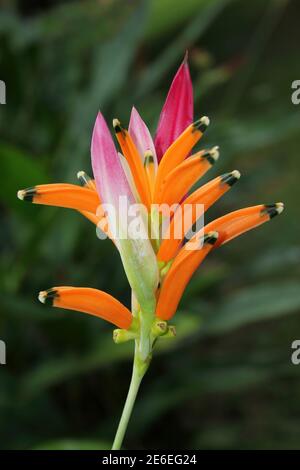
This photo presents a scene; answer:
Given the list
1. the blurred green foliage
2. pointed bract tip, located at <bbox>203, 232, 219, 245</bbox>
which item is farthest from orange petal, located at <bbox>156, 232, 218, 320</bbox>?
the blurred green foliage

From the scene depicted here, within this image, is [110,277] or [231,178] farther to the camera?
[110,277]

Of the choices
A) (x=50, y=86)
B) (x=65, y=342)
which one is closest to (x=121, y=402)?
(x=65, y=342)

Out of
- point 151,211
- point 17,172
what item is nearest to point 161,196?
point 151,211

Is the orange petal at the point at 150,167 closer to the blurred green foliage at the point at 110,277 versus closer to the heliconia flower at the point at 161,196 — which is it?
the heliconia flower at the point at 161,196

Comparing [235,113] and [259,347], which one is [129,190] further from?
[235,113]

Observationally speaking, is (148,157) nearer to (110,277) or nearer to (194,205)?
(194,205)

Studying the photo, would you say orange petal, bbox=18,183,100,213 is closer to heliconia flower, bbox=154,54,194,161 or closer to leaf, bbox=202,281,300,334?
heliconia flower, bbox=154,54,194,161
